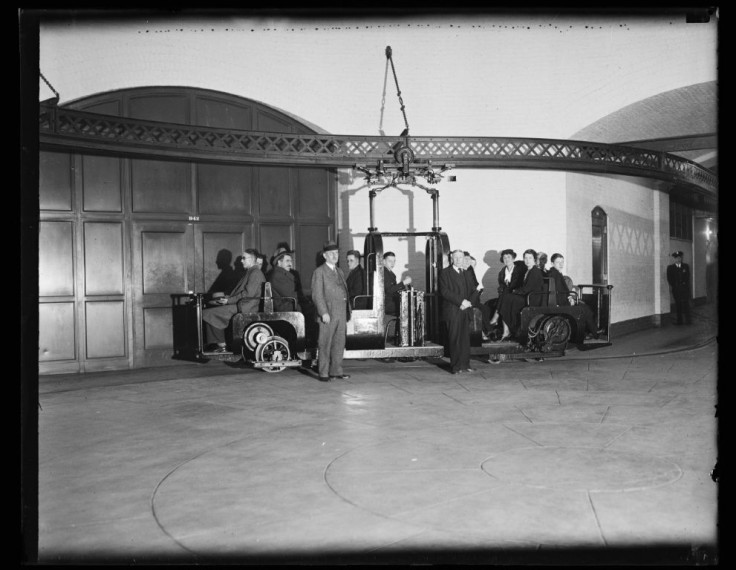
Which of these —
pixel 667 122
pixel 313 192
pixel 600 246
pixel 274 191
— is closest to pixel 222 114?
pixel 274 191

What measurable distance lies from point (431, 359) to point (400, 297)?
74.3 inches

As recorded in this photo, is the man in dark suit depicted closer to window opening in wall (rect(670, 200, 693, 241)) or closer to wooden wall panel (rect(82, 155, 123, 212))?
wooden wall panel (rect(82, 155, 123, 212))

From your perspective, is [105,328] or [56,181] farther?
[105,328]

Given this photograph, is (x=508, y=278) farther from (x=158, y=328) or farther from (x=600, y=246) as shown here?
(x=158, y=328)

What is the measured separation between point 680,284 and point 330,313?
1202 cm

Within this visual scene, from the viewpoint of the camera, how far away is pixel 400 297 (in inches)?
412

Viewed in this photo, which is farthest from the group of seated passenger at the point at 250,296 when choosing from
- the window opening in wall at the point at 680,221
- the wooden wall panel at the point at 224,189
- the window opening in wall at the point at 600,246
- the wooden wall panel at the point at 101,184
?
the window opening in wall at the point at 680,221

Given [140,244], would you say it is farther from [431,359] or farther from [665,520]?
[665,520]

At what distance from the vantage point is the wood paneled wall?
36.2ft

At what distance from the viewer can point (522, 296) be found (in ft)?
37.8

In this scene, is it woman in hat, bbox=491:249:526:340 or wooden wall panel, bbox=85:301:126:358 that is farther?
woman in hat, bbox=491:249:526:340

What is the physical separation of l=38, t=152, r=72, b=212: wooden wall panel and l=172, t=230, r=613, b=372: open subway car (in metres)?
2.68

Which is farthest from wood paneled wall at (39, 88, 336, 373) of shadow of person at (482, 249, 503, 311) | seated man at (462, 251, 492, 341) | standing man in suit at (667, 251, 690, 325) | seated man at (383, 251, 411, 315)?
standing man in suit at (667, 251, 690, 325)

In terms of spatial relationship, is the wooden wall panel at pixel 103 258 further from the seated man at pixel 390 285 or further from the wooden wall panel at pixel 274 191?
the seated man at pixel 390 285
